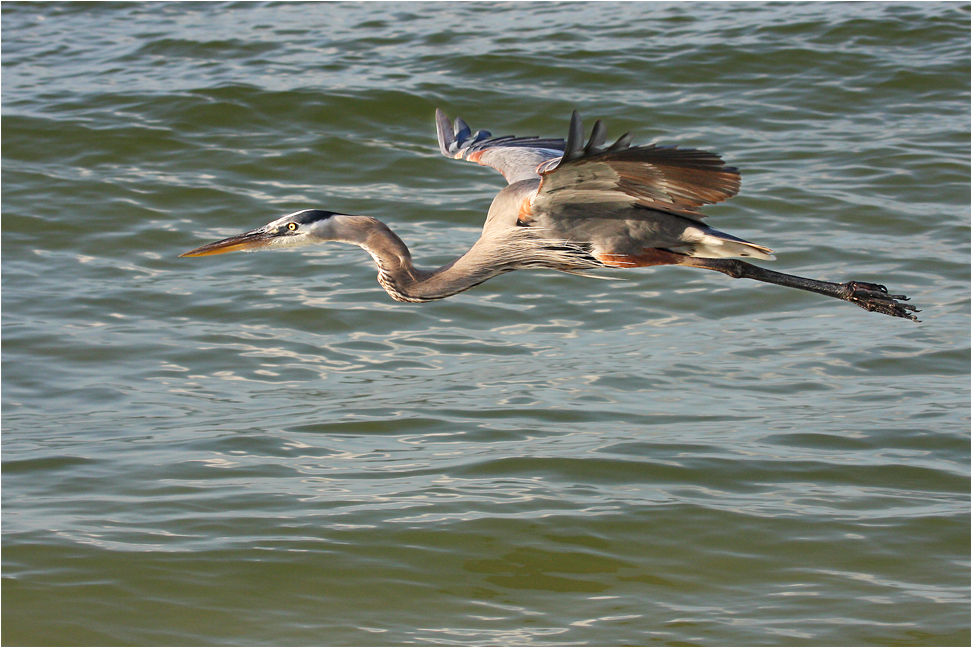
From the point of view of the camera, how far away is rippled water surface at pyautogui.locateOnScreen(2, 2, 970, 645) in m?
6.04

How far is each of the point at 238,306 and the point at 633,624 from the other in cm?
495

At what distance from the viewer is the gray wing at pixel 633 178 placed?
4.70 meters

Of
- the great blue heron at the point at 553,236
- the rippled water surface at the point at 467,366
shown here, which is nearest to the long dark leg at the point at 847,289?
the great blue heron at the point at 553,236

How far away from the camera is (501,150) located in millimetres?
6828

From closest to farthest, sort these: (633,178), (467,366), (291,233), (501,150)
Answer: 1. (633,178)
2. (291,233)
3. (501,150)
4. (467,366)

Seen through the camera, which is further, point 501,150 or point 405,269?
point 501,150

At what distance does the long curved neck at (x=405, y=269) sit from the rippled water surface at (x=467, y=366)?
163cm

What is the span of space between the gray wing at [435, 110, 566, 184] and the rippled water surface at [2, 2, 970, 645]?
6.18 ft

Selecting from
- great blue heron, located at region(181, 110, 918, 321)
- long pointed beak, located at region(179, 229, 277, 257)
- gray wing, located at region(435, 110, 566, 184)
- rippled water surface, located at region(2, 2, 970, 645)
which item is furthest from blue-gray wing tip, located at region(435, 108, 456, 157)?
rippled water surface, located at region(2, 2, 970, 645)

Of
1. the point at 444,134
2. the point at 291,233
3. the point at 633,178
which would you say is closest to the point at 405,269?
the point at 291,233

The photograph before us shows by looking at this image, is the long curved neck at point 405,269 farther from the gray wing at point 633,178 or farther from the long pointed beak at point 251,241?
the gray wing at point 633,178

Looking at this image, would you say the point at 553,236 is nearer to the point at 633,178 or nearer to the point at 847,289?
the point at 633,178

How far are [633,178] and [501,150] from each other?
1863 mm

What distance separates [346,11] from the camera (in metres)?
16.6
